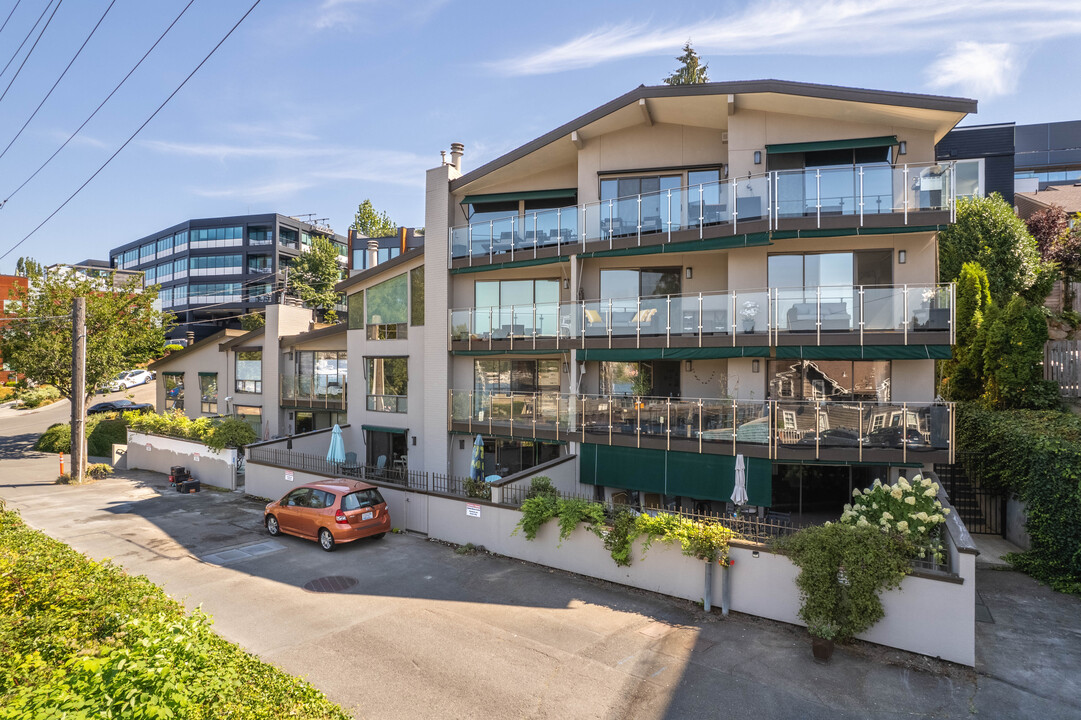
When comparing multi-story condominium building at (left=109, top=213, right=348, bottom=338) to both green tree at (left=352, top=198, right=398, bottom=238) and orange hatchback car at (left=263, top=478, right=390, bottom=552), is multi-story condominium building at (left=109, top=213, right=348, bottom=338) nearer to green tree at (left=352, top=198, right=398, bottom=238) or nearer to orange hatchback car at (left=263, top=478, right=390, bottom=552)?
green tree at (left=352, top=198, right=398, bottom=238)

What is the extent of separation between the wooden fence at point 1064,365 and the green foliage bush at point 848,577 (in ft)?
34.5

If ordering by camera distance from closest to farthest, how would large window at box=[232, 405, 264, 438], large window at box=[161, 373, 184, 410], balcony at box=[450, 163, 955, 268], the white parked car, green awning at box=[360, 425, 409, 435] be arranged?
balcony at box=[450, 163, 955, 268]
green awning at box=[360, 425, 409, 435]
large window at box=[232, 405, 264, 438]
large window at box=[161, 373, 184, 410]
the white parked car

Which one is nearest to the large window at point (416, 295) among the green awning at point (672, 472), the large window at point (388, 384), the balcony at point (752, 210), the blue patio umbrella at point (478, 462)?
the large window at point (388, 384)

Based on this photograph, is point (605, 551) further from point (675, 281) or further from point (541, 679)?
point (675, 281)

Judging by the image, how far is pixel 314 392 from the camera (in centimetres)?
2605

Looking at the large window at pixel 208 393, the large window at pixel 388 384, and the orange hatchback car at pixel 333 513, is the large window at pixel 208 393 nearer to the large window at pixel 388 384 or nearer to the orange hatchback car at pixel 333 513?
the large window at pixel 388 384

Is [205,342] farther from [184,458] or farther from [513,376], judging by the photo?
[513,376]

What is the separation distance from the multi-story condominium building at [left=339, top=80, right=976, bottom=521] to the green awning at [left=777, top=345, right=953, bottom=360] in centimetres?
5

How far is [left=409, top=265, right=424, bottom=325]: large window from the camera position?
21406 millimetres

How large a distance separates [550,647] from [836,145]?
564 inches

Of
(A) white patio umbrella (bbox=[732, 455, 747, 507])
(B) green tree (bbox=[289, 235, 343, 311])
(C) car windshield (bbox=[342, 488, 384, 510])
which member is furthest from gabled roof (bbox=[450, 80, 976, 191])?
(B) green tree (bbox=[289, 235, 343, 311])

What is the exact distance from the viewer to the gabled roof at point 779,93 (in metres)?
13.9

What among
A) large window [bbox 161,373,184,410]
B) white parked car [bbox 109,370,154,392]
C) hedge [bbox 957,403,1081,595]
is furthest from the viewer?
white parked car [bbox 109,370,154,392]

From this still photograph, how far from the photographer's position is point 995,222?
71.1 ft
